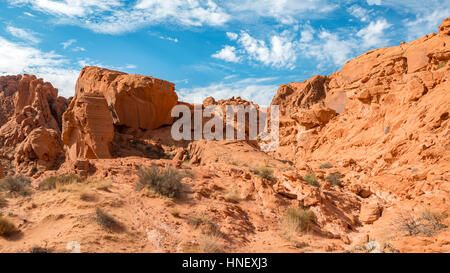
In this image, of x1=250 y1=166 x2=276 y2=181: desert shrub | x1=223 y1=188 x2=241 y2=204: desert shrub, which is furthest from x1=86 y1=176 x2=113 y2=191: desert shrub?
x1=250 y1=166 x2=276 y2=181: desert shrub

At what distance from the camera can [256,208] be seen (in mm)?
7895

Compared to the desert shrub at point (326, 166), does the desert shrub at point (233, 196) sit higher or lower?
lower

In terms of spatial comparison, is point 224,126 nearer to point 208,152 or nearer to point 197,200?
point 208,152

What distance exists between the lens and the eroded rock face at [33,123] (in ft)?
53.8

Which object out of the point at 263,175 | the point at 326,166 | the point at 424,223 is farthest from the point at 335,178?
the point at 424,223

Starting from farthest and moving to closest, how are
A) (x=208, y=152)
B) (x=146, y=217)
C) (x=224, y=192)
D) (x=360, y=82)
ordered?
(x=360, y=82)
(x=208, y=152)
(x=224, y=192)
(x=146, y=217)

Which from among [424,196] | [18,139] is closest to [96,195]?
[424,196]

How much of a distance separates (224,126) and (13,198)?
15534mm

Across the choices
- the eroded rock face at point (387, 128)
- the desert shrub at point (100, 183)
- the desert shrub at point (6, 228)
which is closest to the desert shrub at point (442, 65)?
the eroded rock face at point (387, 128)

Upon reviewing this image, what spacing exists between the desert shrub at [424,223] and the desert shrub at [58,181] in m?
8.47

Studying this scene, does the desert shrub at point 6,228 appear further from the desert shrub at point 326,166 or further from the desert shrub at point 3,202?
the desert shrub at point 326,166

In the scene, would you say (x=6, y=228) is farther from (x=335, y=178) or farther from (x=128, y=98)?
(x=128, y=98)

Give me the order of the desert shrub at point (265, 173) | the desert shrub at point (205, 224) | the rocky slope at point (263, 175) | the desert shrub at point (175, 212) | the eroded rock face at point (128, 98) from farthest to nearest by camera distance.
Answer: the eroded rock face at point (128, 98) < the desert shrub at point (265, 173) < the desert shrub at point (175, 212) < the desert shrub at point (205, 224) < the rocky slope at point (263, 175)
